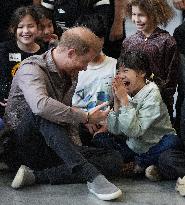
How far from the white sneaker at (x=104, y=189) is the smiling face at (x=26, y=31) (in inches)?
42.0

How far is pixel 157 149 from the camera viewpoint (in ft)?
9.65

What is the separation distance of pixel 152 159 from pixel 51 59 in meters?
0.75

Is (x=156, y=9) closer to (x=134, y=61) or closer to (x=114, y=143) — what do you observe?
(x=134, y=61)

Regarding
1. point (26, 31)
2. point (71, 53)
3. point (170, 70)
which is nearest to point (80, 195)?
point (71, 53)

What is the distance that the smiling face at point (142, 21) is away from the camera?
3.32m

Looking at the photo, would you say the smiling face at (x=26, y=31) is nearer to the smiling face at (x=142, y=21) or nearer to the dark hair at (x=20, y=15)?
the dark hair at (x=20, y=15)

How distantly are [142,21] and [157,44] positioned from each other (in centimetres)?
17

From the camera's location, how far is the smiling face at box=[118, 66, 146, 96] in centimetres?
299

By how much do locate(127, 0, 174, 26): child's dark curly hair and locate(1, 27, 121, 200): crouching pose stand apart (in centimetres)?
65

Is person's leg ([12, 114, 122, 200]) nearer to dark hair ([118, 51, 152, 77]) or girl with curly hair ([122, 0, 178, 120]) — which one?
dark hair ([118, 51, 152, 77])

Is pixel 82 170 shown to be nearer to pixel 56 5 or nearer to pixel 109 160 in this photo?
pixel 109 160

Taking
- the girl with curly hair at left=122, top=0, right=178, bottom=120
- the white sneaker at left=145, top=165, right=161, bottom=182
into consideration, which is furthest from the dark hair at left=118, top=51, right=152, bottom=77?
the white sneaker at left=145, top=165, right=161, bottom=182

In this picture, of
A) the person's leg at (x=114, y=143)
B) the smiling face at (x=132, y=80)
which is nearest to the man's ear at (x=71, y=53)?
the smiling face at (x=132, y=80)

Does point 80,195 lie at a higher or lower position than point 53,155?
lower
